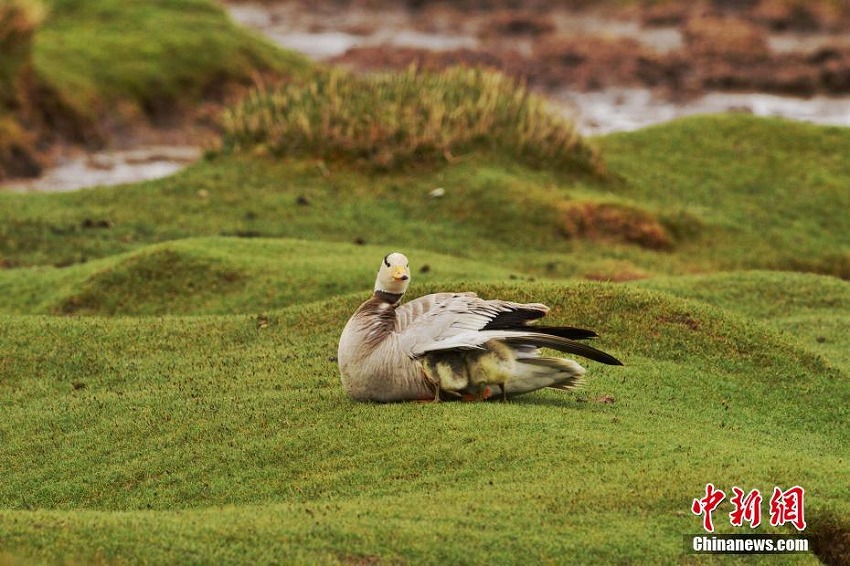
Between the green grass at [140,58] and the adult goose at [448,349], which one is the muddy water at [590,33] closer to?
the green grass at [140,58]

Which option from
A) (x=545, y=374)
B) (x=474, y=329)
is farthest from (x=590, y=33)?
(x=474, y=329)

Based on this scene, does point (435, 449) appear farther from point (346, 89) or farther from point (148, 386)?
point (346, 89)

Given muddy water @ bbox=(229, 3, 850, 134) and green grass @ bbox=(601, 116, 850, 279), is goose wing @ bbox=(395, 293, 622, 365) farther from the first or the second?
muddy water @ bbox=(229, 3, 850, 134)

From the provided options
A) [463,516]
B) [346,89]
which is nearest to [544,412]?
[463,516]

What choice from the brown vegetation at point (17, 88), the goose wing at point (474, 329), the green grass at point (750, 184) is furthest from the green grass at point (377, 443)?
the brown vegetation at point (17, 88)

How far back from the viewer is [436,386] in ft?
29.7

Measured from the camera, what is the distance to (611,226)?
62.1ft

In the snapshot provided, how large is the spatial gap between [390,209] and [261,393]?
9.15 m

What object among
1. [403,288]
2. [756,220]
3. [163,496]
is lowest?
[756,220]

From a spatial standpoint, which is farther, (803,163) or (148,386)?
(803,163)

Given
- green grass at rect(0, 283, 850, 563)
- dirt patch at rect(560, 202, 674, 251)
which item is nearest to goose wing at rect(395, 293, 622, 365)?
green grass at rect(0, 283, 850, 563)

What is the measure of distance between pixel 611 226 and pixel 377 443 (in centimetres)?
1100

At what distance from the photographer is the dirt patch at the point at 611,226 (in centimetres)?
1872

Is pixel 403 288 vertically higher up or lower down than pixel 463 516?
higher up
